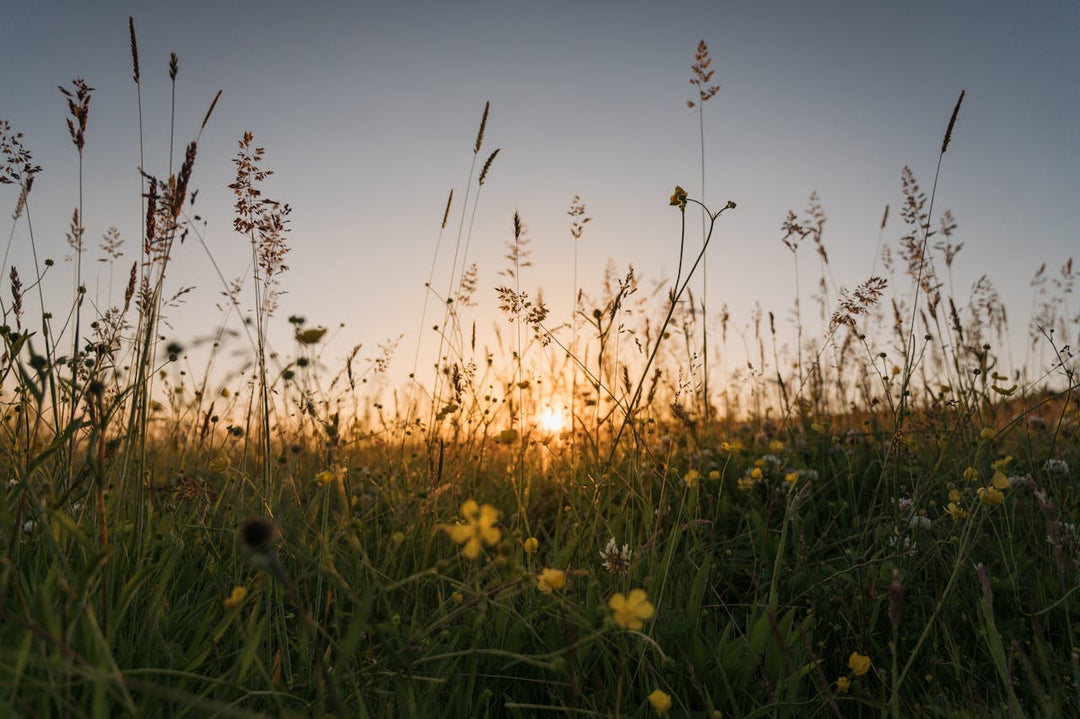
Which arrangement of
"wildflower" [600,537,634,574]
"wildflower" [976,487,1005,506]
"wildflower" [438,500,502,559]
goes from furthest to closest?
1. "wildflower" [600,537,634,574]
2. "wildflower" [976,487,1005,506]
3. "wildflower" [438,500,502,559]

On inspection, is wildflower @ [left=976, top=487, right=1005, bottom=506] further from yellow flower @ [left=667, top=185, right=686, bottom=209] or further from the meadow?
yellow flower @ [left=667, top=185, right=686, bottom=209]

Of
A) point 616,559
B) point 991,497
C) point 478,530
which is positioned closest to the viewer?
point 478,530

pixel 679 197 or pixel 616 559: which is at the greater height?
pixel 679 197

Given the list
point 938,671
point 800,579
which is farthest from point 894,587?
point 800,579

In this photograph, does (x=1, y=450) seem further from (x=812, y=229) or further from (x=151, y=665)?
(x=812, y=229)

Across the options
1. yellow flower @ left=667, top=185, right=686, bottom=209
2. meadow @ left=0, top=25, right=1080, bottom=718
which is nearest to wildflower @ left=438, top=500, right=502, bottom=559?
meadow @ left=0, top=25, right=1080, bottom=718

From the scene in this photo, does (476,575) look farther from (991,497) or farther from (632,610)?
(991,497)

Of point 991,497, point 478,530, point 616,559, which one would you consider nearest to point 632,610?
point 478,530

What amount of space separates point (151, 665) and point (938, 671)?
75.2 inches

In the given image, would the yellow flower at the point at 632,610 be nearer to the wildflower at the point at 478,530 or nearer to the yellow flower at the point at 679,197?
the wildflower at the point at 478,530

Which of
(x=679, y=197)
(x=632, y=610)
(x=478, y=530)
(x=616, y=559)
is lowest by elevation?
(x=616, y=559)

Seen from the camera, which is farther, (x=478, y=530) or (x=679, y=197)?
(x=679, y=197)

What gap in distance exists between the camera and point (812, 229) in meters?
3.28

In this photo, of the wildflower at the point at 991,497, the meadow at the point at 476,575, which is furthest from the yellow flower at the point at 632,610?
the wildflower at the point at 991,497
